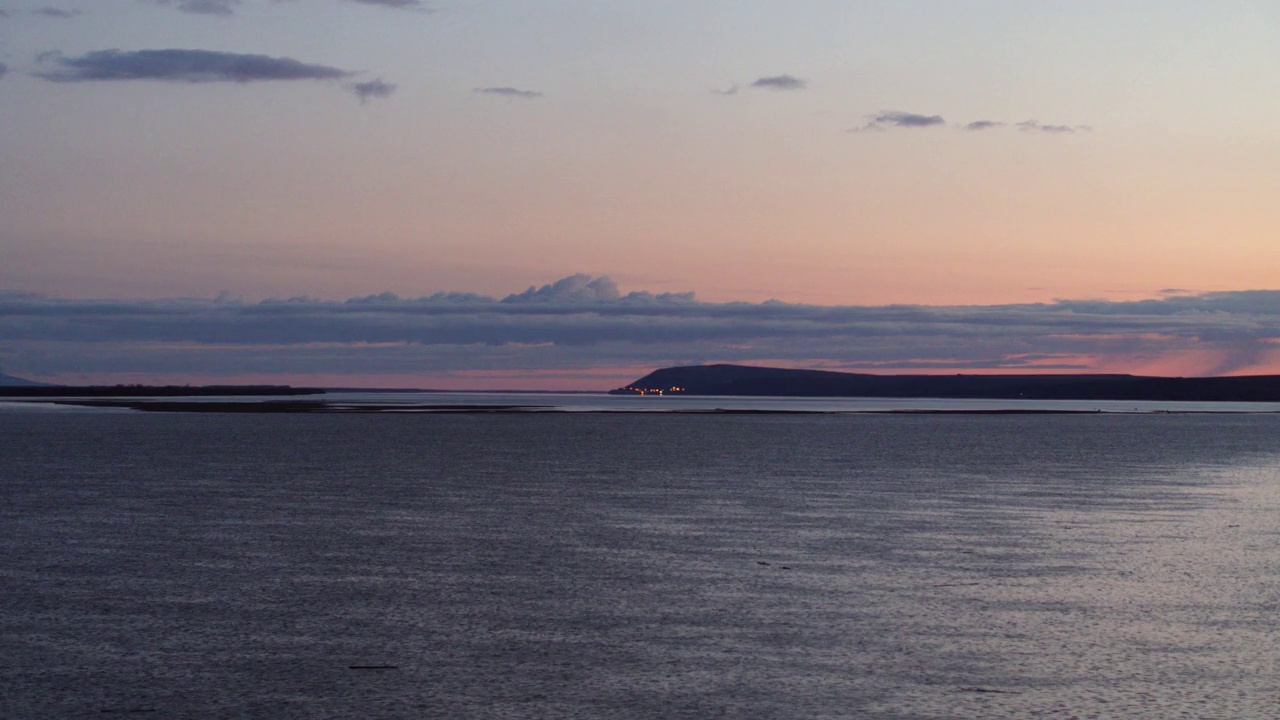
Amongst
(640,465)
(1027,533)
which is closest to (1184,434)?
(640,465)

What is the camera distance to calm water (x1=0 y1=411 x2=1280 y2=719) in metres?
12.3

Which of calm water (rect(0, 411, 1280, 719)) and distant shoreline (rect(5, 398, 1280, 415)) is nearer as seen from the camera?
calm water (rect(0, 411, 1280, 719))

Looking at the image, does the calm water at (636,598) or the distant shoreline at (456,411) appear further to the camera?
the distant shoreline at (456,411)

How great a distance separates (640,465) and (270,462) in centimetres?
1367

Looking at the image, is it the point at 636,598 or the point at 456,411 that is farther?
the point at 456,411

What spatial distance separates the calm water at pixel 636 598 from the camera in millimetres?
12328

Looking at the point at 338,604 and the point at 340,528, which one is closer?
the point at 338,604

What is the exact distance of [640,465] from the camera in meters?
48.5

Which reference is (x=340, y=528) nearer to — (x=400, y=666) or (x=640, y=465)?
(x=400, y=666)

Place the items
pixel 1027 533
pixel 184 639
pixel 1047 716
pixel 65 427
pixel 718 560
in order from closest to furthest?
1. pixel 1047 716
2. pixel 184 639
3. pixel 718 560
4. pixel 1027 533
5. pixel 65 427

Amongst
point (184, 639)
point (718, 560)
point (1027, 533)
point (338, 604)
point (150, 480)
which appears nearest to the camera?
point (184, 639)

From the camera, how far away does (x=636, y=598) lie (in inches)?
690

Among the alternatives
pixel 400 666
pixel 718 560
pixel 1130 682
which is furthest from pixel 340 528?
pixel 1130 682

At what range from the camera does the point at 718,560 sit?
21.3 metres
